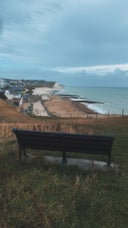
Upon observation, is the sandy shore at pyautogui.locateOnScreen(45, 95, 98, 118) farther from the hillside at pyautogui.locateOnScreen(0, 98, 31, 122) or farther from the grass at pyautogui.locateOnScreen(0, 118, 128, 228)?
the grass at pyautogui.locateOnScreen(0, 118, 128, 228)

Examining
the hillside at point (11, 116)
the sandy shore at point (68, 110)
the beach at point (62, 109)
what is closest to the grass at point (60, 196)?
the hillside at point (11, 116)

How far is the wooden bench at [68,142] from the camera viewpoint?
6.87 metres

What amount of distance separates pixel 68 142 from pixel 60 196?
189 cm

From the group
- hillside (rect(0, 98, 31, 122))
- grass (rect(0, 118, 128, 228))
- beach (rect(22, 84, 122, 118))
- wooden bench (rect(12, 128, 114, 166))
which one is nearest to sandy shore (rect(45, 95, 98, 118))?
beach (rect(22, 84, 122, 118))

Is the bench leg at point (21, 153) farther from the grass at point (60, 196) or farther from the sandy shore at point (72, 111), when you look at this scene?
the sandy shore at point (72, 111)

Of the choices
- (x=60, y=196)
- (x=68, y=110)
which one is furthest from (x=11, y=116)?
(x=68, y=110)

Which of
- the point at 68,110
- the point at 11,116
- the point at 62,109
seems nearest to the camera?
the point at 11,116

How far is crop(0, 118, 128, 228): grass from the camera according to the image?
181 inches

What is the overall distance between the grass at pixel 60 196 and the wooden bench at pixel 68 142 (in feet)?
1.28

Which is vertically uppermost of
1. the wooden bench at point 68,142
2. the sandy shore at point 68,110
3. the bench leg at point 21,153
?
the wooden bench at point 68,142

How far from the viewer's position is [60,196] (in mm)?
5332

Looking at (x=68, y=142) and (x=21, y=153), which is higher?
(x=68, y=142)

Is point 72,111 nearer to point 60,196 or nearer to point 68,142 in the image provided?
point 68,142

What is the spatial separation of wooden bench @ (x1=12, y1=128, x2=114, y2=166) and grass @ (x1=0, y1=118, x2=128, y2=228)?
39cm
